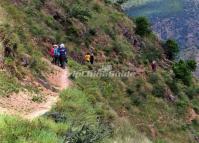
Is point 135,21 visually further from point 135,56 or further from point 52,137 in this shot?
point 52,137

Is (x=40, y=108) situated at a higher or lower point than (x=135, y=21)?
lower

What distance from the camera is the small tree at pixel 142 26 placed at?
48281mm

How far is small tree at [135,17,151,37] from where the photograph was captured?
48.3m

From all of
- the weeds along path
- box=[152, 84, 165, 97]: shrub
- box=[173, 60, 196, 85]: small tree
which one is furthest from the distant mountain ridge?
the weeds along path

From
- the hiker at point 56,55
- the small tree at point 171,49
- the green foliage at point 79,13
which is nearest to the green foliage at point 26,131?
the hiker at point 56,55

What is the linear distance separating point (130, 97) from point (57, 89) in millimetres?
10845

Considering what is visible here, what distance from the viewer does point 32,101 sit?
19.1 meters

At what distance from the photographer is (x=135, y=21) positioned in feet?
165

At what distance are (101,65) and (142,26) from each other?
578 inches

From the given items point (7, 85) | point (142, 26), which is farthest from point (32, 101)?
point (142, 26)

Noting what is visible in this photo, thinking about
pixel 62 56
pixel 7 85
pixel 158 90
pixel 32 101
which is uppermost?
pixel 62 56

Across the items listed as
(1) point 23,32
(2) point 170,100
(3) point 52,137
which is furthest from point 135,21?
(3) point 52,137

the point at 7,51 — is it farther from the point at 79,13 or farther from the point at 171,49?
the point at 171,49

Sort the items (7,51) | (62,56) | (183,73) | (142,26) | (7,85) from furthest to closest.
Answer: (142,26) < (183,73) < (62,56) < (7,51) < (7,85)
